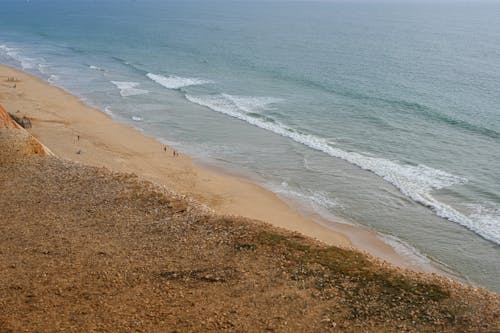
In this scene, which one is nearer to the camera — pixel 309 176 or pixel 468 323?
pixel 468 323

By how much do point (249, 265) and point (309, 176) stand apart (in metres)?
16.5

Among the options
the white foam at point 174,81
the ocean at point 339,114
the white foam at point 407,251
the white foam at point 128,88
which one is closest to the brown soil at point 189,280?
the white foam at point 407,251

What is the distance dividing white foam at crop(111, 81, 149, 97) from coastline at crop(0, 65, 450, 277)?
5.97 m

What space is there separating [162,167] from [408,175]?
661 inches

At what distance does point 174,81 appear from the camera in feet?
214

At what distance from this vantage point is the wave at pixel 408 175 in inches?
1114

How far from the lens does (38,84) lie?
6166 centimetres

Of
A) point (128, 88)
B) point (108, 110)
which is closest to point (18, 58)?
point (128, 88)

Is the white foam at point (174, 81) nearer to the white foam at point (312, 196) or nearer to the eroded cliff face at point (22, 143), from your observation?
the eroded cliff face at point (22, 143)

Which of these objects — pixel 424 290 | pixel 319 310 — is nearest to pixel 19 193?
pixel 319 310

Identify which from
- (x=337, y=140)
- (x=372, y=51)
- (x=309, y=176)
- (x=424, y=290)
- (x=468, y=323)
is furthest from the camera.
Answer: (x=372, y=51)

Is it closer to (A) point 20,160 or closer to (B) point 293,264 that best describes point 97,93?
(A) point 20,160

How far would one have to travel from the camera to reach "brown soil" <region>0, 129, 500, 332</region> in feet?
52.0

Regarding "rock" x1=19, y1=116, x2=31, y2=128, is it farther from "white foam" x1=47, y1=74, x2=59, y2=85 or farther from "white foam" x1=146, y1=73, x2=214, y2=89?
"white foam" x1=47, y1=74, x2=59, y2=85
